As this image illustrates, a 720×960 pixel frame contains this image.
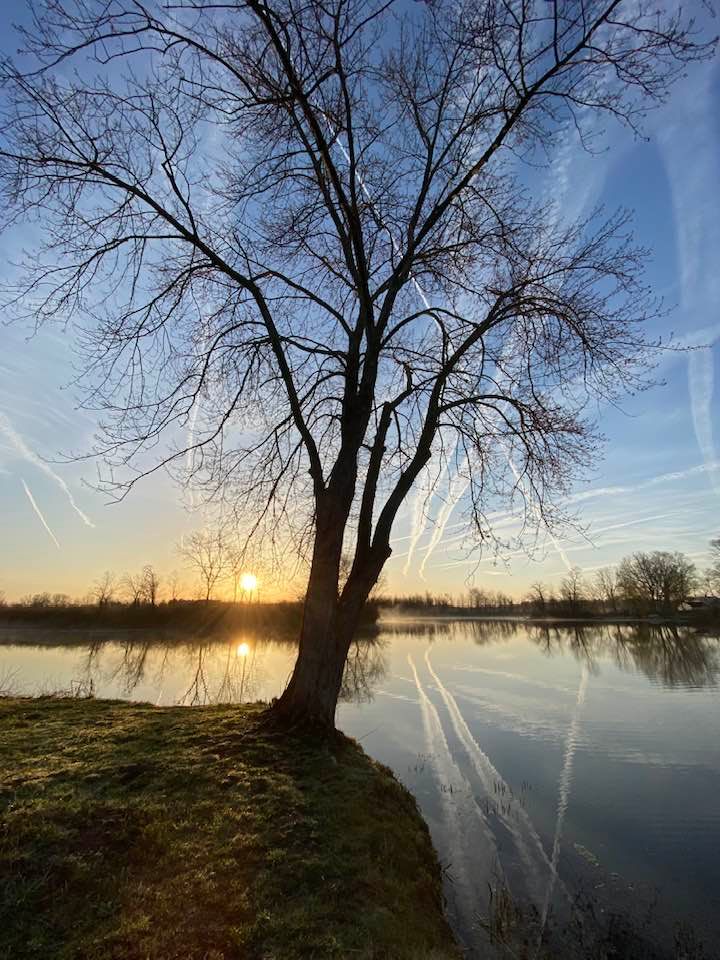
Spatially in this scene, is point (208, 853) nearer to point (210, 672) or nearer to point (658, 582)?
point (210, 672)

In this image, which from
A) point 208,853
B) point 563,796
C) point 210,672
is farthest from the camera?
point 210,672

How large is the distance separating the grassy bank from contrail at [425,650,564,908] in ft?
3.94

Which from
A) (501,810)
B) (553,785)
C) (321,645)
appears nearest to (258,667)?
(553,785)

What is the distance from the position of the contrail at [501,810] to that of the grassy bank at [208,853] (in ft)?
3.94

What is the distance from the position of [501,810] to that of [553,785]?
1.56 meters

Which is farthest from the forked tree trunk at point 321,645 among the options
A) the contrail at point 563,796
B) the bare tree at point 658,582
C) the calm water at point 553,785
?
the bare tree at point 658,582

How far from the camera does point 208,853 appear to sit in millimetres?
3637

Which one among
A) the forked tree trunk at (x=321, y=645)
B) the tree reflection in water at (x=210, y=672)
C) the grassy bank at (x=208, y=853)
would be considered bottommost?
the tree reflection in water at (x=210, y=672)

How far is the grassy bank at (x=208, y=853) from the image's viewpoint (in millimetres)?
2791

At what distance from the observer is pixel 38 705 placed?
8586 millimetres

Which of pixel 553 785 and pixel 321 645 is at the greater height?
pixel 321 645

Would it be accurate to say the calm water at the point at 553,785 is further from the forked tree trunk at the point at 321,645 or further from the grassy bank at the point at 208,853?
the forked tree trunk at the point at 321,645

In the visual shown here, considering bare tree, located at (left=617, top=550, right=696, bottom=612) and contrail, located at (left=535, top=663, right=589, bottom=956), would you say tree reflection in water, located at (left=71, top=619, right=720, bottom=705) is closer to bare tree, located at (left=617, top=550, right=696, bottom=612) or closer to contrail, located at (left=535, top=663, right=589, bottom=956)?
contrail, located at (left=535, top=663, right=589, bottom=956)

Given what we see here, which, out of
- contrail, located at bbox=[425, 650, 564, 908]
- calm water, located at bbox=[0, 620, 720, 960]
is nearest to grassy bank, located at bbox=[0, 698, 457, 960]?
calm water, located at bbox=[0, 620, 720, 960]
